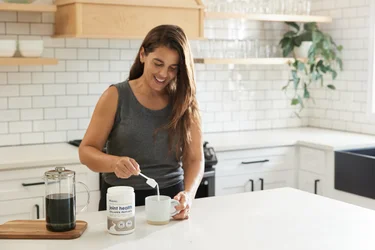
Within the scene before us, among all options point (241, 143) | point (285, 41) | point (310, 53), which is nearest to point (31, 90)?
point (241, 143)

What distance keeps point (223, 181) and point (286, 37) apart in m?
1.54

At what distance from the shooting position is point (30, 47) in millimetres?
3984

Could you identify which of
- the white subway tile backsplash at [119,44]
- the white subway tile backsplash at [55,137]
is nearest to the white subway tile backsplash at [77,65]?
the white subway tile backsplash at [119,44]

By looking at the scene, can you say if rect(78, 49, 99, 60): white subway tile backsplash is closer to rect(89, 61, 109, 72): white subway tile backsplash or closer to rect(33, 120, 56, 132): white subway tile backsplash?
rect(89, 61, 109, 72): white subway tile backsplash

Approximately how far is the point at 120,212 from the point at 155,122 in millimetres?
624

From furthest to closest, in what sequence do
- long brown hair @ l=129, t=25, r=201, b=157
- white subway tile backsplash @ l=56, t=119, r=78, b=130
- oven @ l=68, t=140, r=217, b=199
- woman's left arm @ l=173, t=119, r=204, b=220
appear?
white subway tile backsplash @ l=56, t=119, r=78, b=130 < oven @ l=68, t=140, r=217, b=199 < woman's left arm @ l=173, t=119, r=204, b=220 < long brown hair @ l=129, t=25, r=201, b=157

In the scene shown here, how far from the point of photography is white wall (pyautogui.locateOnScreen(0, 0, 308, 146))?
4305 millimetres

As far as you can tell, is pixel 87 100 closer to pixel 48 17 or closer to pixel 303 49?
pixel 48 17

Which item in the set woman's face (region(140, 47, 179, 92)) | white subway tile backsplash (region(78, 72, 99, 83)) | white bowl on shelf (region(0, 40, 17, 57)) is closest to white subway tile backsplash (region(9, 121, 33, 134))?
white subway tile backsplash (region(78, 72, 99, 83))

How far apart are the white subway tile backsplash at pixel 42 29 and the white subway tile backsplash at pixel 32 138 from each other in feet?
2.43

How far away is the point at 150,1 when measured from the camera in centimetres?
423

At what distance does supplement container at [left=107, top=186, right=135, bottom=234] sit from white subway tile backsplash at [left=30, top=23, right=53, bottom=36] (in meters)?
2.45

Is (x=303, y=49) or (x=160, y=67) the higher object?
(x=303, y=49)

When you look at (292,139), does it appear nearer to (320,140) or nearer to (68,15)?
(320,140)
